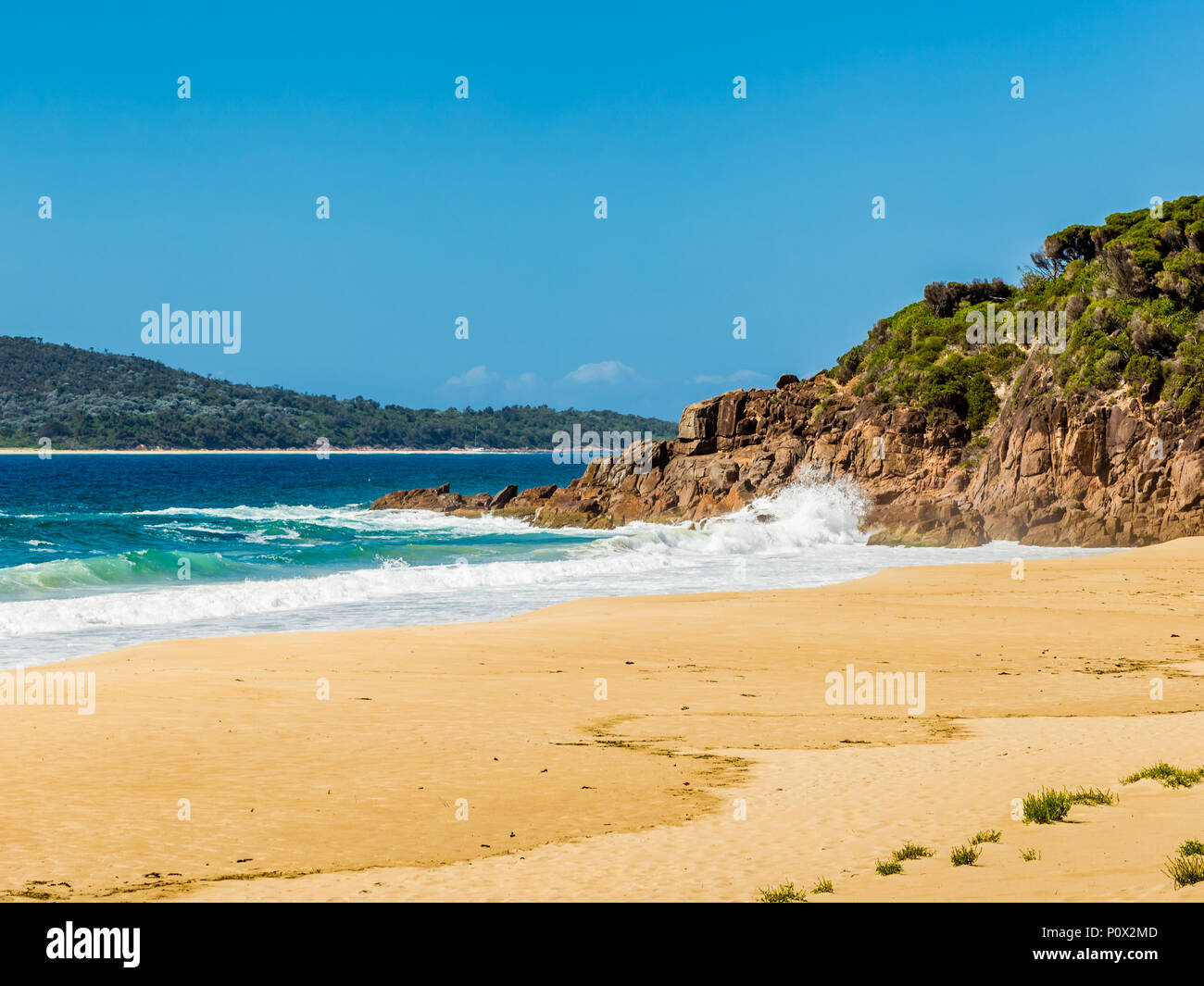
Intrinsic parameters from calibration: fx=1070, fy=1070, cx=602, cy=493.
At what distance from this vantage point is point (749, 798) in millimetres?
9789

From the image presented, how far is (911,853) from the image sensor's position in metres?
7.62

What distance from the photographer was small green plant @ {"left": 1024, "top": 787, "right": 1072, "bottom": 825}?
8398 mm

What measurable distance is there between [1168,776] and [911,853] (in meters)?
3.26

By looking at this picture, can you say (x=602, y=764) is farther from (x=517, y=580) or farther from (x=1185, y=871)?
(x=517, y=580)

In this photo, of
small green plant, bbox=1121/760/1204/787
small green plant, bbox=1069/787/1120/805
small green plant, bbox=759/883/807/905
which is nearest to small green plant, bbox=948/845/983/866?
small green plant, bbox=759/883/807/905

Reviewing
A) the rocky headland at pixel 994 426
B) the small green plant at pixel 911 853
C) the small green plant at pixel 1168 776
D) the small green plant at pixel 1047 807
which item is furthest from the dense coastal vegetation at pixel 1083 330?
the small green plant at pixel 911 853

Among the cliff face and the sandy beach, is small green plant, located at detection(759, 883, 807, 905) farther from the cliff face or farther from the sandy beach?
the cliff face

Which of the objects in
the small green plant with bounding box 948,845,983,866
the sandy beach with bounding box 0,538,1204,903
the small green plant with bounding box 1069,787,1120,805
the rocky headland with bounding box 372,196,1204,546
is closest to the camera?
the small green plant with bounding box 948,845,983,866

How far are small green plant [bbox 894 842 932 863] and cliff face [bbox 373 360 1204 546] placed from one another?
3153cm

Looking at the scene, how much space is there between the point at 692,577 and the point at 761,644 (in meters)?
13.0

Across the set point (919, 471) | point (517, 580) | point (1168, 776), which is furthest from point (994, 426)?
point (1168, 776)

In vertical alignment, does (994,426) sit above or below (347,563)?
above

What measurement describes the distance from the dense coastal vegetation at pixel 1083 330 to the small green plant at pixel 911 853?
33.6 m
